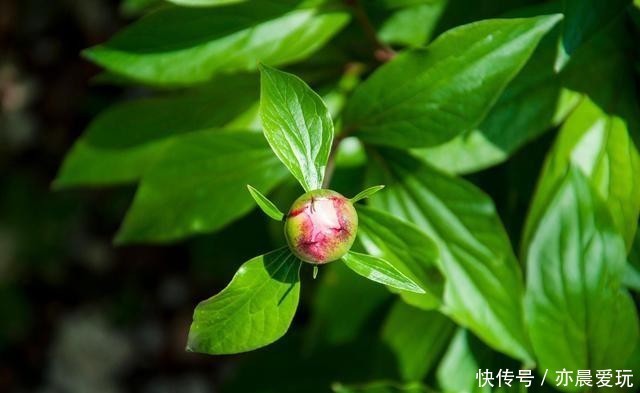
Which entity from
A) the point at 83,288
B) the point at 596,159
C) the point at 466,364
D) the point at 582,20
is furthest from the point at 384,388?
the point at 83,288

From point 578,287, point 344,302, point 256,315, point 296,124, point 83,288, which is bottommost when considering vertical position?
point 83,288

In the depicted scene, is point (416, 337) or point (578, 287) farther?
point (416, 337)

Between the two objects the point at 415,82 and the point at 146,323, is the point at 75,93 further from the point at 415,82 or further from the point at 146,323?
the point at 415,82

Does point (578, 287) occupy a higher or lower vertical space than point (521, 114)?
lower

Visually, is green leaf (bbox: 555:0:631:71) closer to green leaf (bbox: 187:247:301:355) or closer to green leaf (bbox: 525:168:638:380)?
green leaf (bbox: 525:168:638:380)

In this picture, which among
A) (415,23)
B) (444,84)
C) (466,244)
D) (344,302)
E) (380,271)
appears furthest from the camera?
(344,302)

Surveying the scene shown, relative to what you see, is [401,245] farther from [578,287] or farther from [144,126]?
[144,126]
